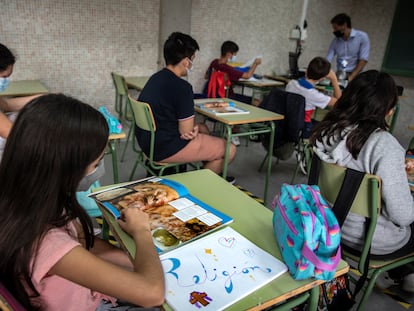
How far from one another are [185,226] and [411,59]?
5534 mm

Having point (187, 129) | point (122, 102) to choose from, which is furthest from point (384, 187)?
point (122, 102)

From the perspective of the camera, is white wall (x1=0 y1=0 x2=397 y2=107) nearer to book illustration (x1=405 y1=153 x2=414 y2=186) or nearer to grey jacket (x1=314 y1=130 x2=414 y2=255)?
grey jacket (x1=314 y1=130 x2=414 y2=255)

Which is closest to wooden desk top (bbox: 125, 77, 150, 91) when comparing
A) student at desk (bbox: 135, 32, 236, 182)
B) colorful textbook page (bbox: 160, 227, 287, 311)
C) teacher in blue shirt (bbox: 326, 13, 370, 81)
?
student at desk (bbox: 135, 32, 236, 182)

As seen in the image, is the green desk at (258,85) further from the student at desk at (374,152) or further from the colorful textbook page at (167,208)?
the colorful textbook page at (167,208)

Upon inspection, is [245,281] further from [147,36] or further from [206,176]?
[147,36]

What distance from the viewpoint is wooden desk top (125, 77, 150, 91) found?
3.71m

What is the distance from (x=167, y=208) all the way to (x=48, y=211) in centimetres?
43

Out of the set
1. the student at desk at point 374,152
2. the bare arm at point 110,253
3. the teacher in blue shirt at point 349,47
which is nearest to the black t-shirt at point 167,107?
the student at desk at point 374,152

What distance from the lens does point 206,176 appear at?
4.71 ft

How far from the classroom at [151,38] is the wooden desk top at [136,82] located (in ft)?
0.55

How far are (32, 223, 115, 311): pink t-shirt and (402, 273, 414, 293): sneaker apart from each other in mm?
1672

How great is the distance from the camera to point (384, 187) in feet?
4.33

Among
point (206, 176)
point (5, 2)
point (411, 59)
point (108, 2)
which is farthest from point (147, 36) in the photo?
point (411, 59)

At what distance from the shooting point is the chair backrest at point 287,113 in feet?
9.19
